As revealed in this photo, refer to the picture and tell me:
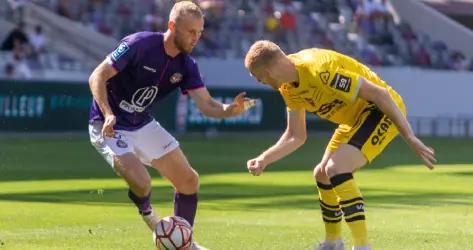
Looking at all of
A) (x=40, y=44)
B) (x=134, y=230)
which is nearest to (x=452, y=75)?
(x=40, y=44)

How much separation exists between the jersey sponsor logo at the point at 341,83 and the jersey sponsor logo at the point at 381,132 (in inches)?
27.8

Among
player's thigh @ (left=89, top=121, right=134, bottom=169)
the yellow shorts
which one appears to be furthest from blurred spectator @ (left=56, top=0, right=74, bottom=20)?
the yellow shorts

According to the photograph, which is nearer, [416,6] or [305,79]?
[305,79]

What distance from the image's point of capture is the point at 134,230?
13.9 metres

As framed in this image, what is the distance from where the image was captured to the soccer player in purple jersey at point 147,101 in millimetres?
11398

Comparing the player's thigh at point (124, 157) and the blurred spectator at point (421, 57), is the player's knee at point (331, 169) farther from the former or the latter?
the blurred spectator at point (421, 57)

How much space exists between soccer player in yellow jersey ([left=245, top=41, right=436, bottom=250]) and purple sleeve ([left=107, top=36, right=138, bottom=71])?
4.87 ft

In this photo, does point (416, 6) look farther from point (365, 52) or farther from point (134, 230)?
point (134, 230)

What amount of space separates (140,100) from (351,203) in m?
2.32

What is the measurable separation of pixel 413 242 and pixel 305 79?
3083 millimetres

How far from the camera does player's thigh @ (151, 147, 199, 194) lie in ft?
38.9

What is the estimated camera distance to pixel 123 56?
1150cm

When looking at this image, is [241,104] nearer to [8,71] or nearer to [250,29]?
[8,71]

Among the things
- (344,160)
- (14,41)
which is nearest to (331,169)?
(344,160)
